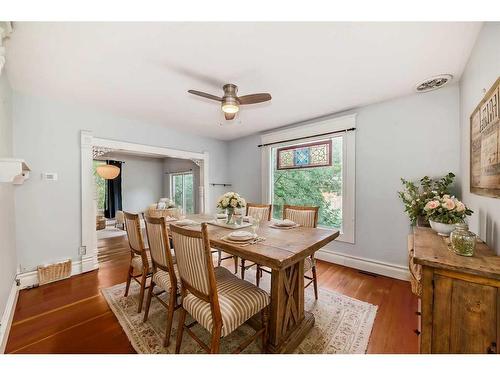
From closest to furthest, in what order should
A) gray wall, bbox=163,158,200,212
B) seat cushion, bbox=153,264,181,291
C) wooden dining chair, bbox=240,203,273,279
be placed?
seat cushion, bbox=153,264,181,291, wooden dining chair, bbox=240,203,273,279, gray wall, bbox=163,158,200,212

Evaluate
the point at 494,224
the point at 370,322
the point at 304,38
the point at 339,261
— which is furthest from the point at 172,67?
the point at 339,261

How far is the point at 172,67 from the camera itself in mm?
1951

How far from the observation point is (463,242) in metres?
1.15

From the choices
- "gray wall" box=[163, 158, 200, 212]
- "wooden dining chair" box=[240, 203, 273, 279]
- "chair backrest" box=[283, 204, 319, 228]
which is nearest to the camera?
"chair backrest" box=[283, 204, 319, 228]

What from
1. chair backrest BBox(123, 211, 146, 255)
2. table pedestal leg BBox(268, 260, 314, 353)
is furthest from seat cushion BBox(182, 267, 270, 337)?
chair backrest BBox(123, 211, 146, 255)

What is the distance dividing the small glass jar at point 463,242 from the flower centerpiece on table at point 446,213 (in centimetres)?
40

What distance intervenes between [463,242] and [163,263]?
2.04m

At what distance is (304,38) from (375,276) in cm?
294

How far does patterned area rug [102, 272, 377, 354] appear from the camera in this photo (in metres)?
1.54

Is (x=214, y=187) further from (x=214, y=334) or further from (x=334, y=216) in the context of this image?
(x=214, y=334)

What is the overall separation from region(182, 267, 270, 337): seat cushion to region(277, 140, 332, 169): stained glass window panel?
254 centimetres

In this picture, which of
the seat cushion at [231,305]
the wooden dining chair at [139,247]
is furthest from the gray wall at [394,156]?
the wooden dining chair at [139,247]

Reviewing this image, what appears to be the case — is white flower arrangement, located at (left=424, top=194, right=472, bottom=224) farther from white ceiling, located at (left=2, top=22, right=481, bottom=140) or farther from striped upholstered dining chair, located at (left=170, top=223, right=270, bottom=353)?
striped upholstered dining chair, located at (left=170, top=223, right=270, bottom=353)
